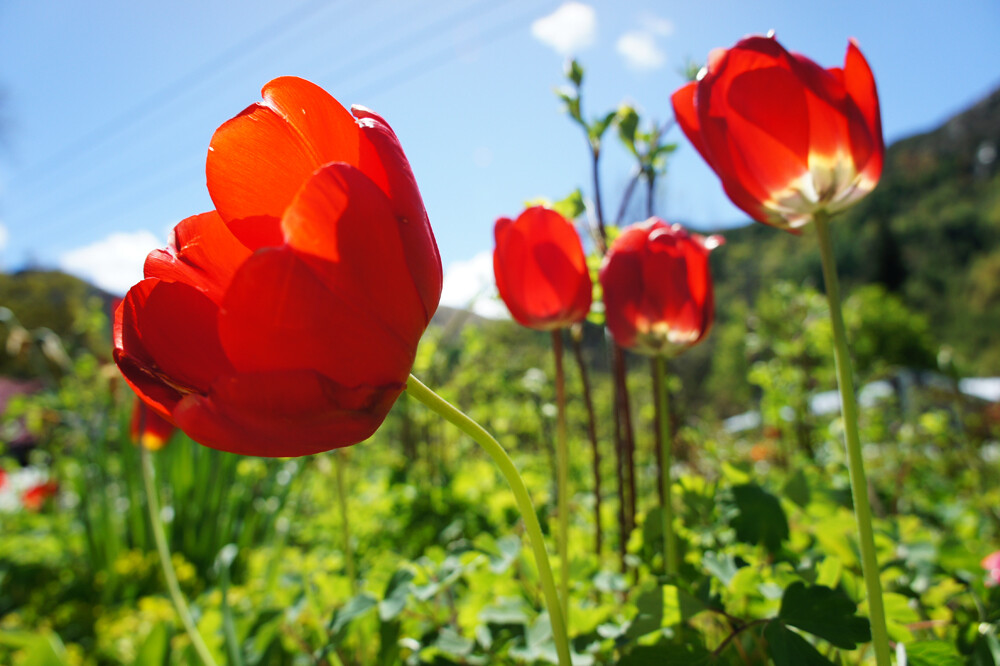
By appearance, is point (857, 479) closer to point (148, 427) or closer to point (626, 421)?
point (626, 421)

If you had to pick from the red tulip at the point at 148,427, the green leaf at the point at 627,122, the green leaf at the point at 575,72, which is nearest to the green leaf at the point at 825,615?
the green leaf at the point at 627,122

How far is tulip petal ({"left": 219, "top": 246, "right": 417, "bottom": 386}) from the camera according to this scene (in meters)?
0.30

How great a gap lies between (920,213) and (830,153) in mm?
48786

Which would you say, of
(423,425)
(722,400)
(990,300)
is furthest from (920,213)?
(423,425)

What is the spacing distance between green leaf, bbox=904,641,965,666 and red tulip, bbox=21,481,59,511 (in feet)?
12.4

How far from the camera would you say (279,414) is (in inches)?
12.3

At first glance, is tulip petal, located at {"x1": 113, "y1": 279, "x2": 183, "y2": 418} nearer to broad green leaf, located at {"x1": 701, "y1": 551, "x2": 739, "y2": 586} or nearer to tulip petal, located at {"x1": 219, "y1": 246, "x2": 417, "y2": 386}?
tulip petal, located at {"x1": 219, "y1": 246, "x2": 417, "y2": 386}

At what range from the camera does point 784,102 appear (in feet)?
1.40

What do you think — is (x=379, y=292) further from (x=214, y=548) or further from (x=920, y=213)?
(x=920, y=213)

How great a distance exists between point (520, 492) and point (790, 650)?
0.25 meters

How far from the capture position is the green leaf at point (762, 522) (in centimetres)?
61

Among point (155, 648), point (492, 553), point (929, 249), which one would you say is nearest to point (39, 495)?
point (155, 648)

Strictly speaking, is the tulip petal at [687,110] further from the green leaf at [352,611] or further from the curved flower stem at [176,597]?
the curved flower stem at [176,597]

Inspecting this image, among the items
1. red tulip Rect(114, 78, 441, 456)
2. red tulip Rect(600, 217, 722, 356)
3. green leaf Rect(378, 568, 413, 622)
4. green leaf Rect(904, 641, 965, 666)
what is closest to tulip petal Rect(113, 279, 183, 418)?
red tulip Rect(114, 78, 441, 456)
